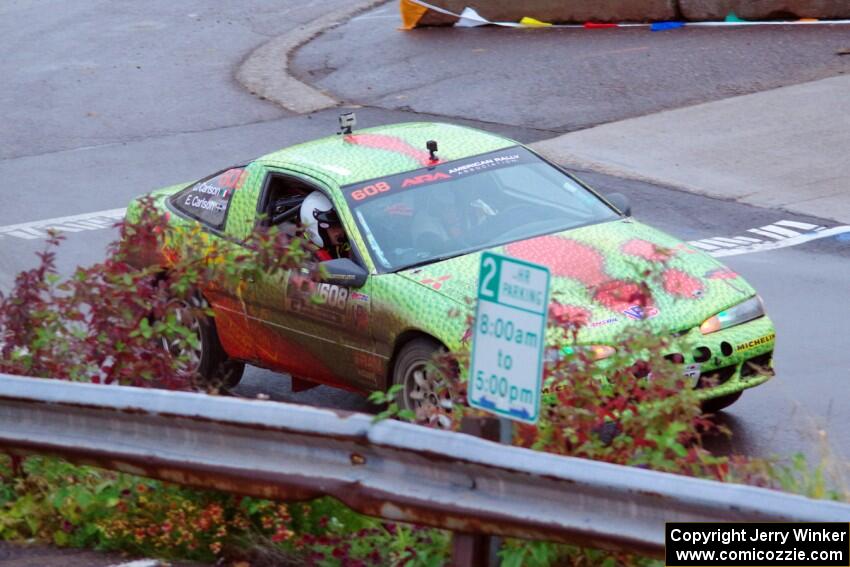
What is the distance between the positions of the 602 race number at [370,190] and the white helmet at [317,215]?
0.61 ft

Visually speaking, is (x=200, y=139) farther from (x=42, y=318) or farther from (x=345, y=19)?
(x=42, y=318)

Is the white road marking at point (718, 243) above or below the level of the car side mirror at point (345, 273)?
above

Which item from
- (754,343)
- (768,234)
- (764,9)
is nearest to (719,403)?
(754,343)

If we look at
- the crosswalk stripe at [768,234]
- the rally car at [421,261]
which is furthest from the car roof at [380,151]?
the crosswalk stripe at [768,234]

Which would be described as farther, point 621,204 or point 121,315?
point 621,204

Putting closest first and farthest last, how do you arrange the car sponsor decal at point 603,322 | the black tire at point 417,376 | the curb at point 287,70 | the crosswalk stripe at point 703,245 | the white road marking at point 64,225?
A: 1. the car sponsor decal at point 603,322
2. the black tire at point 417,376
3. the crosswalk stripe at point 703,245
4. the white road marking at point 64,225
5. the curb at point 287,70

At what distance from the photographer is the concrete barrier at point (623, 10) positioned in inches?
735

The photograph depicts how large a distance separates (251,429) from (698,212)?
827 cm

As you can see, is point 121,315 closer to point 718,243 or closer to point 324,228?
point 324,228

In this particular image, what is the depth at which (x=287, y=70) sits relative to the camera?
808 inches

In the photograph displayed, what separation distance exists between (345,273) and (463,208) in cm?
95

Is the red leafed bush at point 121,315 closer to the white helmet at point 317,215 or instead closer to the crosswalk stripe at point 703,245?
the white helmet at point 317,215

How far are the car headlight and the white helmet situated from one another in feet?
7.79

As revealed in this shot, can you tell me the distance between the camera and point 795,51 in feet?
57.9
